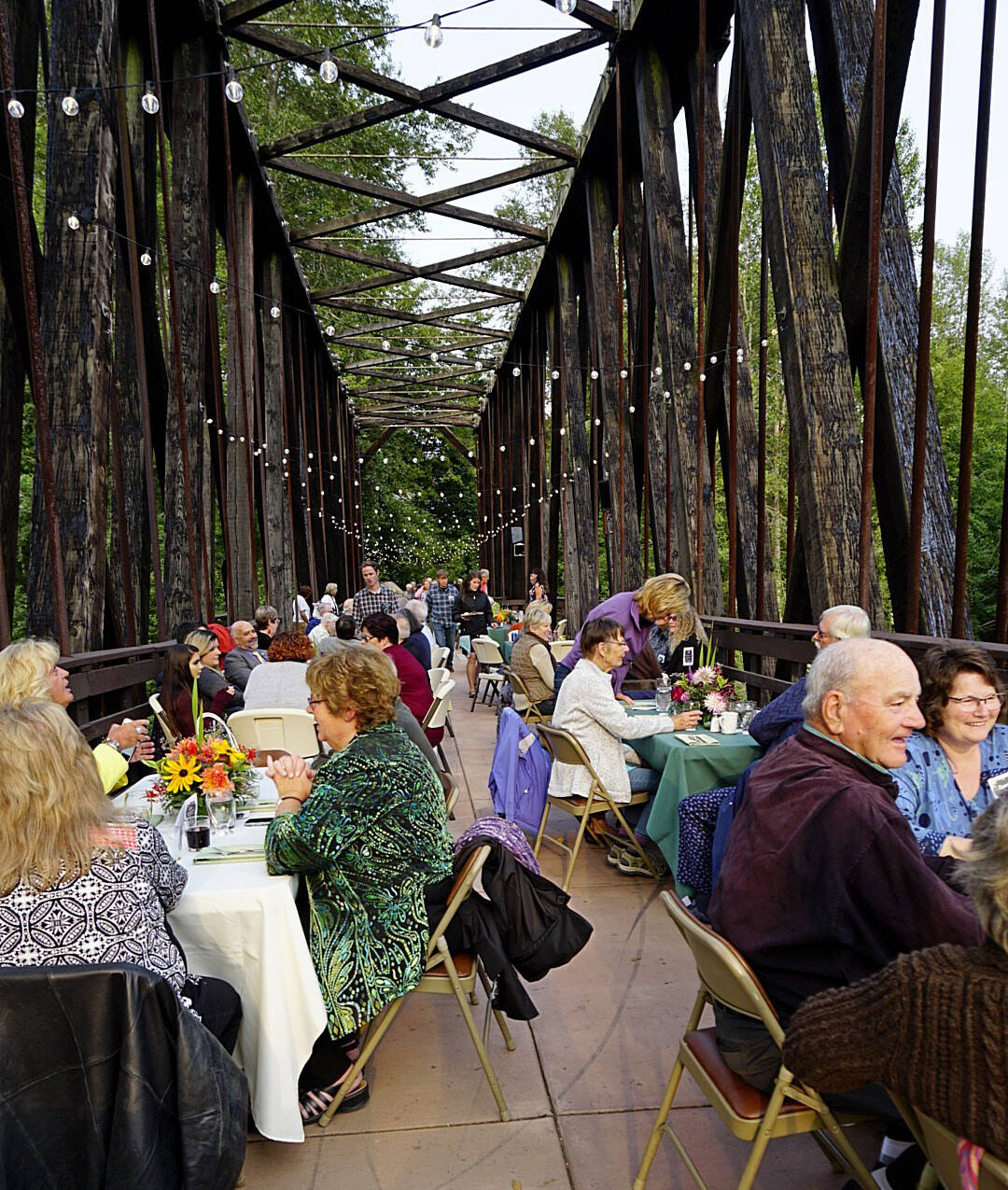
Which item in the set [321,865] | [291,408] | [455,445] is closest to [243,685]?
[321,865]

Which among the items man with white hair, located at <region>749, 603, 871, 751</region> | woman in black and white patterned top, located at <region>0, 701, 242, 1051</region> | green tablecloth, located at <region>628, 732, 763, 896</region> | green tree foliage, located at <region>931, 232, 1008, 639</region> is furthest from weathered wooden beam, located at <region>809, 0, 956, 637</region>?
green tree foliage, located at <region>931, 232, 1008, 639</region>

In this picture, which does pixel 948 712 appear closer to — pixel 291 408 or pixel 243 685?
pixel 243 685

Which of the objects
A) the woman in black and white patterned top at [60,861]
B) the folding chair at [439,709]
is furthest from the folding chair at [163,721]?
the woman in black and white patterned top at [60,861]

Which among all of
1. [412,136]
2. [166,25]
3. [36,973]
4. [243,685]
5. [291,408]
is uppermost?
[412,136]

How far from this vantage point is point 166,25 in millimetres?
8398

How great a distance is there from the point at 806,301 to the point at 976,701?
3.01 m

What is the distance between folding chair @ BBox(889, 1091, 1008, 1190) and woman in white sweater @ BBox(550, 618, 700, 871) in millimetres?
2877

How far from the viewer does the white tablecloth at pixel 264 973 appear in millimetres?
2314

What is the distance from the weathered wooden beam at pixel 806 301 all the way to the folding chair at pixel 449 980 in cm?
303

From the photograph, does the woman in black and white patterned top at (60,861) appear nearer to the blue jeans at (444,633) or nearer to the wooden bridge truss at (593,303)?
the wooden bridge truss at (593,303)

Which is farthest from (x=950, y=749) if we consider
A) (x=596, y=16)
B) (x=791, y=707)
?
(x=596, y=16)

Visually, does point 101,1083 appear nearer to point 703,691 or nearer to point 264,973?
point 264,973

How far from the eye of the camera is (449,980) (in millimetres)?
2549

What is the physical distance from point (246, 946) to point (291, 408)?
1548 cm
